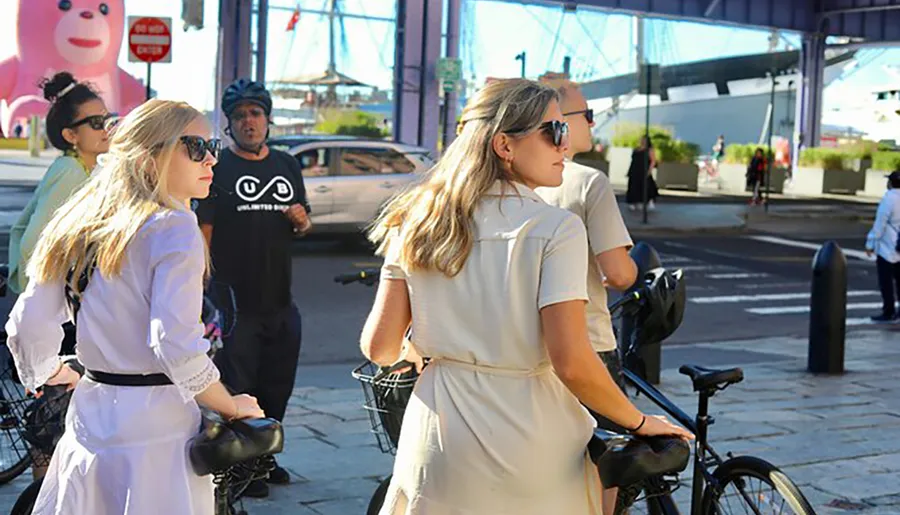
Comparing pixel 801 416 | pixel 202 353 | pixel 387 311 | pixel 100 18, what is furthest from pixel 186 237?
pixel 100 18

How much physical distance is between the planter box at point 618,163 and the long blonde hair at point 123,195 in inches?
1485

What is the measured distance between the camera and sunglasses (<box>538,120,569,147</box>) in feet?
10.0

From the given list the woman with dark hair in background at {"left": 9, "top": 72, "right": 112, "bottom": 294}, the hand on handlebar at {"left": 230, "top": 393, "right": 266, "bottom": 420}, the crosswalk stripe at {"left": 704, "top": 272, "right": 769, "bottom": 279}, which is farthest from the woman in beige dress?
the crosswalk stripe at {"left": 704, "top": 272, "right": 769, "bottom": 279}

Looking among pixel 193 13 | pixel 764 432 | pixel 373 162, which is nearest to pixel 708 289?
pixel 373 162

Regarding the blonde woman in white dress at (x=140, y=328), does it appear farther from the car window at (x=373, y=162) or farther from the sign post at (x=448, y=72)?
the sign post at (x=448, y=72)

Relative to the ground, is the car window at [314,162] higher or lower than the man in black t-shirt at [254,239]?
higher

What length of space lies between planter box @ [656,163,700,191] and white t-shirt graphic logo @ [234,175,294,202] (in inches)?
1322

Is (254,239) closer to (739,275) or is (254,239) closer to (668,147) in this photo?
(739,275)

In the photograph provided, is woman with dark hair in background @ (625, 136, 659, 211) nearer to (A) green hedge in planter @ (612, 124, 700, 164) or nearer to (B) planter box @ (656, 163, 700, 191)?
(B) planter box @ (656, 163, 700, 191)

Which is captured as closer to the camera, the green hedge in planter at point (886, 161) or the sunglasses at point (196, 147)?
the sunglasses at point (196, 147)

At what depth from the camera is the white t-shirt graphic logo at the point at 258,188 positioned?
567 centimetres

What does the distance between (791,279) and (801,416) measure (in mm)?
9461

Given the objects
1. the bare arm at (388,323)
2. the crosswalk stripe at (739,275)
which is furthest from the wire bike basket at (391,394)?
the crosswalk stripe at (739,275)

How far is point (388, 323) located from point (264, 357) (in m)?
2.68
